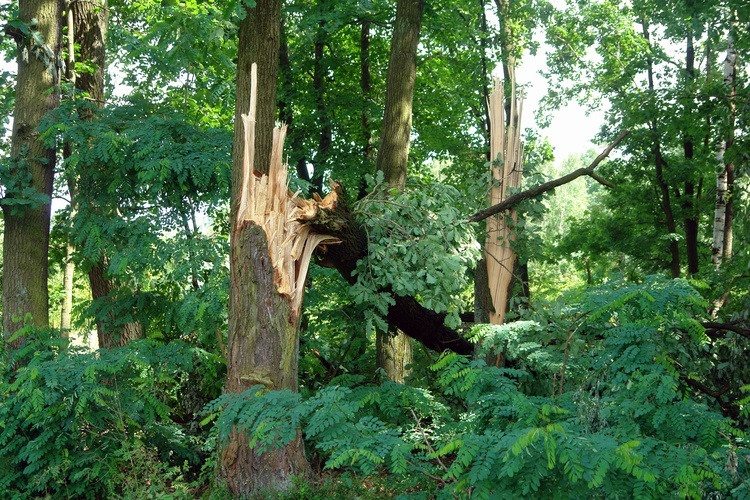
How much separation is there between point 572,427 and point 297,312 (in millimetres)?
3830

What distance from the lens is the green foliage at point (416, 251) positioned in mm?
8016

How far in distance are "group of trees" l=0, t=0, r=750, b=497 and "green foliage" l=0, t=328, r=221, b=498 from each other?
4 centimetres

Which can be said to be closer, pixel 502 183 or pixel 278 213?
pixel 278 213

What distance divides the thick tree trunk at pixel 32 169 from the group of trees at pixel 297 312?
3 cm

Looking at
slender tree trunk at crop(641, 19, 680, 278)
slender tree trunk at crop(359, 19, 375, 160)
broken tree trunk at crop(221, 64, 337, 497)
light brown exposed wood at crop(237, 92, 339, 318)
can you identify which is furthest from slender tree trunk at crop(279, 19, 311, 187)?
slender tree trunk at crop(641, 19, 680, 278)

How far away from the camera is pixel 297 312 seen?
7863 mm

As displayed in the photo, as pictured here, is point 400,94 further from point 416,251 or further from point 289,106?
point 289,106

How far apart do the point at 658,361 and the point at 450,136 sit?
39.7 ft

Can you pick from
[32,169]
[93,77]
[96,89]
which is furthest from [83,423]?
[93,77]

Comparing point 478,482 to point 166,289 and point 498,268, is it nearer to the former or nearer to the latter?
point 498,268

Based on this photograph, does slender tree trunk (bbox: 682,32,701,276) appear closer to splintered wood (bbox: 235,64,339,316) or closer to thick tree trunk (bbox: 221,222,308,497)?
splintered wood (bbox: 235,64,339,316)

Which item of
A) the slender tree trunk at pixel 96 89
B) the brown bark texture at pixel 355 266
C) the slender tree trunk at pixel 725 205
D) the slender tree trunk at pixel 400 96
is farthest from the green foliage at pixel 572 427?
the slender tree trunk at pixel 725 205

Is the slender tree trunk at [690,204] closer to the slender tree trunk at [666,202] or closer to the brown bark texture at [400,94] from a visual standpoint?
the slender tree trunk at [666,202]

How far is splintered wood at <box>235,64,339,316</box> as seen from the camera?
25.3 ft
